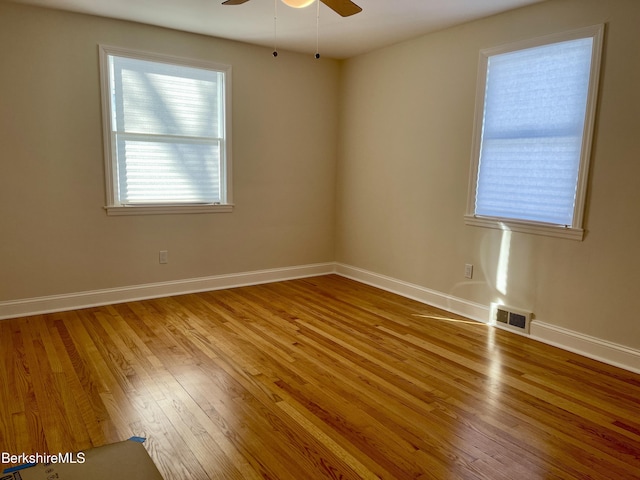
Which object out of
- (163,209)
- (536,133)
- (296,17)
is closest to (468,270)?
(536,133)

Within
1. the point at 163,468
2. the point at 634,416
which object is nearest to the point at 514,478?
the point at 634,416

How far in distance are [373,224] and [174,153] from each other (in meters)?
2.26

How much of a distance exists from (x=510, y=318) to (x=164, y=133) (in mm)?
3556

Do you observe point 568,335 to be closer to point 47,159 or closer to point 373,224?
point 373,224

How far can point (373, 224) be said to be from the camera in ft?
16.4

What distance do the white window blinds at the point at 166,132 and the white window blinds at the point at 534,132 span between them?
8.63 feet

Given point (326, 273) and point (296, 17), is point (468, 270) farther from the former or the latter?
point (296, 17)

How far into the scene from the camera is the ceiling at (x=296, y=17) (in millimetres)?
3406

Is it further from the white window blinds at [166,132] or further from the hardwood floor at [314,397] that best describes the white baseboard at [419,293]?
the white window blinds at [166,132]

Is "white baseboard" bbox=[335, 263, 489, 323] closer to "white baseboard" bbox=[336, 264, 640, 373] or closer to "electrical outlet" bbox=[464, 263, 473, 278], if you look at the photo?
"white baseboard" bbox=[336, 264, 640, 373]

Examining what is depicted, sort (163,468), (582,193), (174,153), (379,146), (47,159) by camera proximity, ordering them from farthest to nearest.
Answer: (379,146) < (174,153) < (47,159) < (582,193) < (163,468)

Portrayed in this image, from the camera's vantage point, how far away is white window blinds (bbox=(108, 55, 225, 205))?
4008 mm

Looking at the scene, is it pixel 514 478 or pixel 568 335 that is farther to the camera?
pixel 568 335

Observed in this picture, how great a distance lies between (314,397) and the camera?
2.51 metres
